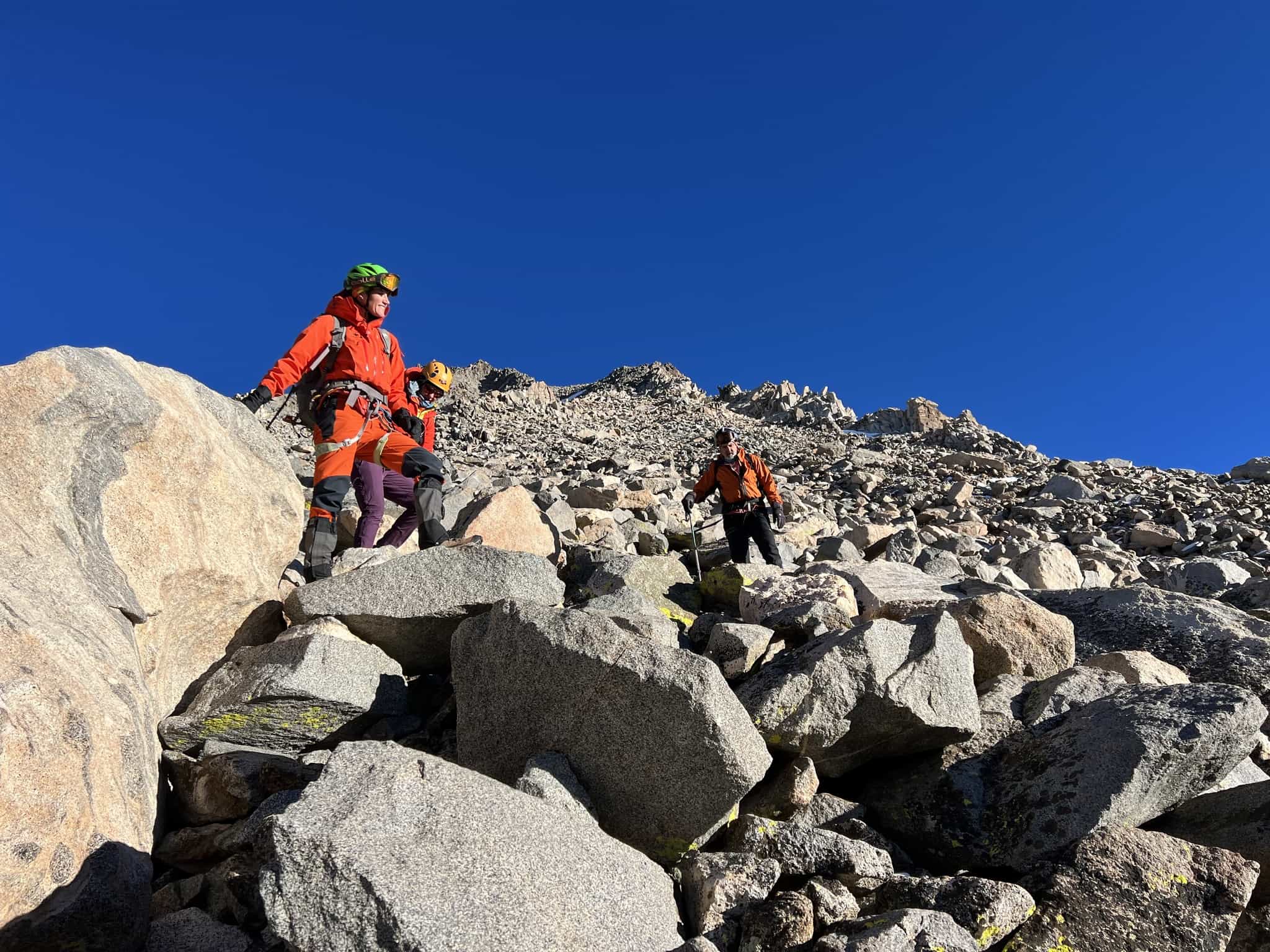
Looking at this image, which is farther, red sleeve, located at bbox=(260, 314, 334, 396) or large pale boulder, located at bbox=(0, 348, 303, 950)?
red sleeve, located at bbox=(260, 314, 334, 396)

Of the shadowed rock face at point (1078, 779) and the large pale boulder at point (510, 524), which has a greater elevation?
the large pale boulder at point (510, 524)

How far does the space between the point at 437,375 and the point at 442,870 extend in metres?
7.25

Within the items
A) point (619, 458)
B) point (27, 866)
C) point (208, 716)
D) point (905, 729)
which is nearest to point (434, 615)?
point (208, 716)

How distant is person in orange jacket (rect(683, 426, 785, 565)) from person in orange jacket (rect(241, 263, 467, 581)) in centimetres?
506

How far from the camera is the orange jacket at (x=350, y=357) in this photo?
7.45 m

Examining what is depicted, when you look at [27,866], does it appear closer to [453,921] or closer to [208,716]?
[208,716]

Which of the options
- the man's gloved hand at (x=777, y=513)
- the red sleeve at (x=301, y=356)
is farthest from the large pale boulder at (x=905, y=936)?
the man's gloved hand at (x=777, y=513)

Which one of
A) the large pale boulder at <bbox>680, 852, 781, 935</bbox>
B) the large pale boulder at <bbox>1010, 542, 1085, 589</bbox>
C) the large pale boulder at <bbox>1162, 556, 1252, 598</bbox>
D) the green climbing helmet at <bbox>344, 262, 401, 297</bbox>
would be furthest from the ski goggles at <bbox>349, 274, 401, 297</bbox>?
the large pale boulder at <bbox>1162, 556, 1252, 598</bbox>

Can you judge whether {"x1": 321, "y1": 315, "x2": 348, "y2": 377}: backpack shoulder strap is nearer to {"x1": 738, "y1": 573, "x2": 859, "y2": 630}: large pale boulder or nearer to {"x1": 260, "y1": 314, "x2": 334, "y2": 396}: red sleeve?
Answer: {"x1": 260, "y1": 314, "x2": 334, "y2": 396}: red sleeve

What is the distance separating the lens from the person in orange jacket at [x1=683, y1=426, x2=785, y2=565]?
12.0 metres

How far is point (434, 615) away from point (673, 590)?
319cm

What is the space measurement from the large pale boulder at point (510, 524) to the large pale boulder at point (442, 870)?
4.77 metres

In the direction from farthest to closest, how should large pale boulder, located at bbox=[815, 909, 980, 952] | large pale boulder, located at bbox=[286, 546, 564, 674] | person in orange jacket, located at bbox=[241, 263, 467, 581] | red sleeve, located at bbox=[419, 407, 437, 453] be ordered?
red sleeve, located at bbox=[419, 407, 437, 453]
person in orange jacket, located at bbox=[241, 263, 467, 581]
large pale boulder, located at bbox=[286, 546, 564, 674]
large pale boulder, located at bbox=[815, 909, 980, 952]

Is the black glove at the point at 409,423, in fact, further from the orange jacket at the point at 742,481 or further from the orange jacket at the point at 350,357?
the orange jacket at the point at 742,481
